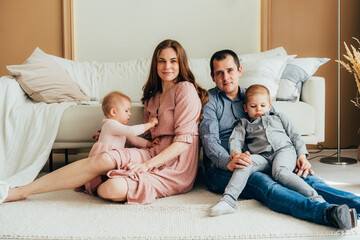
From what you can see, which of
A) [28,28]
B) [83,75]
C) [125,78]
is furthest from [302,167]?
[28,28]

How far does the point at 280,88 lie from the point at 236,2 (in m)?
1.30

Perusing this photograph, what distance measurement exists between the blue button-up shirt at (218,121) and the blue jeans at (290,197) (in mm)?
118

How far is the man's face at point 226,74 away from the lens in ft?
6.41

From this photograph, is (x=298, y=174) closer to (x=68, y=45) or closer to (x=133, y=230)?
(x=133, y=230)

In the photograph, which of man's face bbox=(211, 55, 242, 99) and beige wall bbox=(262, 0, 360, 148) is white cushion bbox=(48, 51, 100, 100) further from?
beige wall bbox=(262, 0, 360, 148)

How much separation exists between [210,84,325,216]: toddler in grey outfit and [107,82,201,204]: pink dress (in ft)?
0.75

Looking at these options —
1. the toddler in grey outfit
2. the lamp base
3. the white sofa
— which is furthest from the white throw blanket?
the lamp base

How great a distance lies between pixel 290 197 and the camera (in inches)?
58.6

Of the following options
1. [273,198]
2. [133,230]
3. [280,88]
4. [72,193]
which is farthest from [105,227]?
[280,88]

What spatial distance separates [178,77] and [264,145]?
58 centimetres

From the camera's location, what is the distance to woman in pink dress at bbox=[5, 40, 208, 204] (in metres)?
1.68

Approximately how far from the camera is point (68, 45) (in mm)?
3539

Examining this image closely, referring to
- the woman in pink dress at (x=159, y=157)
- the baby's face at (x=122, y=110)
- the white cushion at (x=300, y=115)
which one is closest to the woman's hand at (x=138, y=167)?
the woman in pink dress at (x=159, y=157)

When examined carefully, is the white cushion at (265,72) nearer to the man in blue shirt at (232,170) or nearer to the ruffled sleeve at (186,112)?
the man in blue shirt at (232,170)
